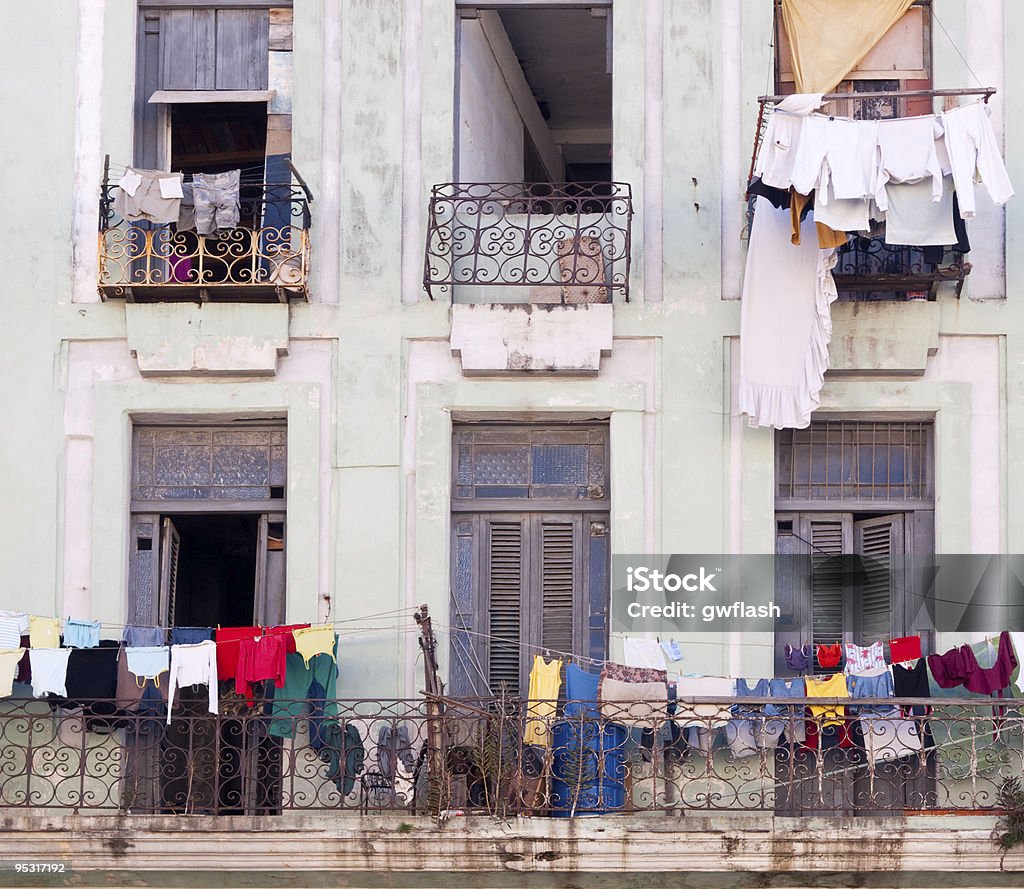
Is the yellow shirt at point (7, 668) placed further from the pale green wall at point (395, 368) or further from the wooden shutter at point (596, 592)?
the wooden shutter at point (596, 592)

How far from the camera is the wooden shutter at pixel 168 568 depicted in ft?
60.5

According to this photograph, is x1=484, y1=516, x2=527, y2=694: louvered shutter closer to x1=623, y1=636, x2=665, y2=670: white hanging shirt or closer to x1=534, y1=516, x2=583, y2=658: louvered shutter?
x1=534, y1=516, x2=583, y2=658: louvered shutter

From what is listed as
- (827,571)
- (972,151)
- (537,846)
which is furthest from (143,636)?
(972,151)

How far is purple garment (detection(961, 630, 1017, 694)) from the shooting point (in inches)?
682

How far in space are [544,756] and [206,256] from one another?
182 inches

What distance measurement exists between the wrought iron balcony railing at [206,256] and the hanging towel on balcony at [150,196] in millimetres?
233

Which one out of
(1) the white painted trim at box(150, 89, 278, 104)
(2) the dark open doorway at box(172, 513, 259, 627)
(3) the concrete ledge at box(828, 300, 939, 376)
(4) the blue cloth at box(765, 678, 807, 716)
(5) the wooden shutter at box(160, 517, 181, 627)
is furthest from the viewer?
(2) the dark open doorway at box(172, 513, 259, 627)

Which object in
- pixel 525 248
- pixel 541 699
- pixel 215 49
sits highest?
pixel 215 49

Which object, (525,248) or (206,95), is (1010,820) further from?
(206,95)

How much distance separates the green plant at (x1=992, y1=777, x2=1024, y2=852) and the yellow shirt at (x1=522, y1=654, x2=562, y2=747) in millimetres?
3209

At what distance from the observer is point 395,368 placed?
18.3 metres

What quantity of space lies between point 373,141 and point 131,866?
5833 millimetres

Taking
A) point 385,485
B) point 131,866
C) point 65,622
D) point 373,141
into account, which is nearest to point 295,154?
→ point 373,141

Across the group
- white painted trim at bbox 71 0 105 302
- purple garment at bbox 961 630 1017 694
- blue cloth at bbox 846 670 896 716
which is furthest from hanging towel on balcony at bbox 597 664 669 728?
white painted trim at bbox 71 0 105 302
